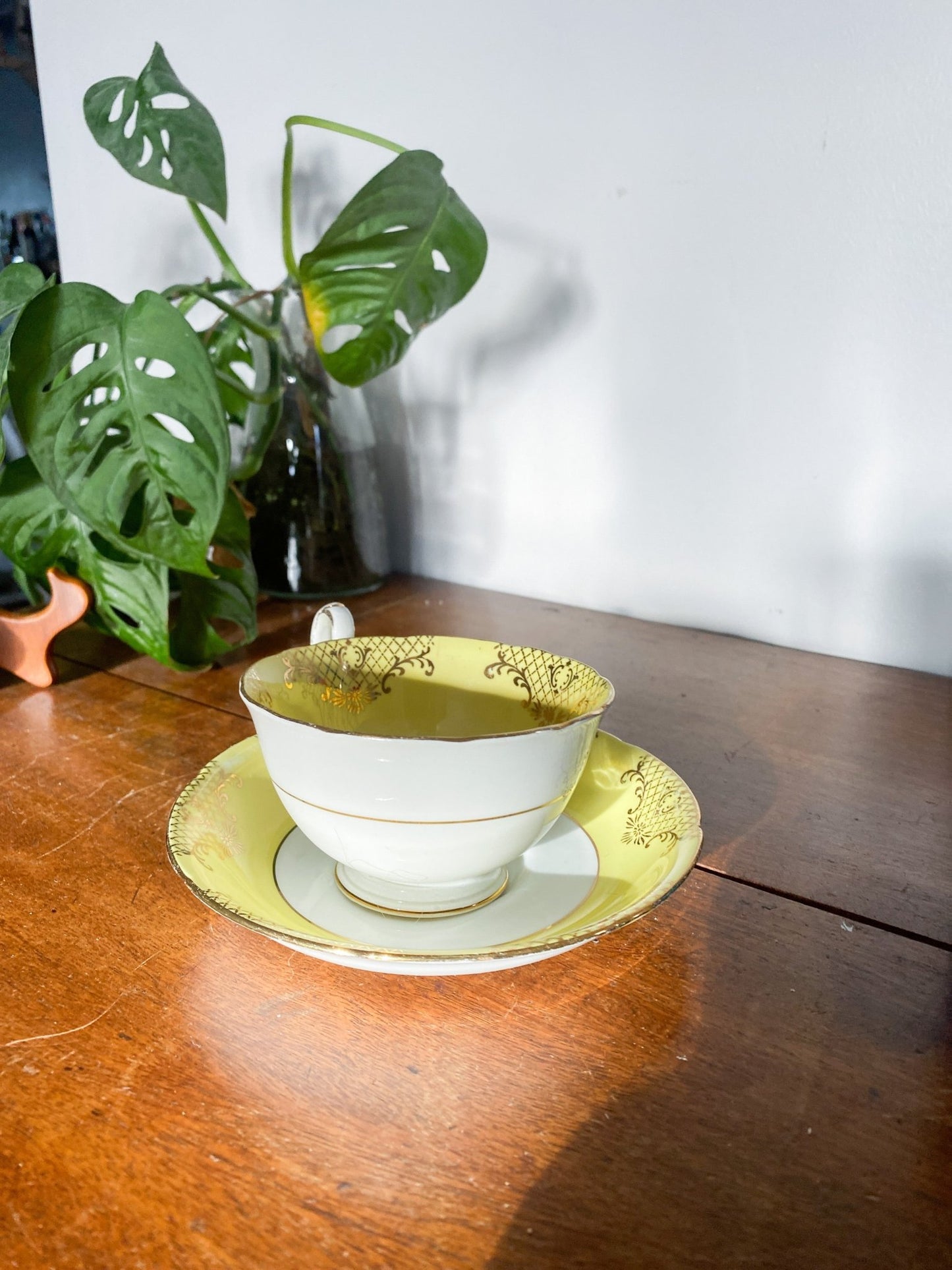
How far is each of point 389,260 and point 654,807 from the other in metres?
0.47

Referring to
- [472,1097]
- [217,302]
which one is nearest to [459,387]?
[217,302]

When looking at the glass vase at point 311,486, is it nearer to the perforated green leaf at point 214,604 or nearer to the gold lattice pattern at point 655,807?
the perforated green leaf at point 214,604

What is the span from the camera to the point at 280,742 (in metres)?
0.37

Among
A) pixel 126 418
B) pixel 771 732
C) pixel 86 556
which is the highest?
pixel 126 418

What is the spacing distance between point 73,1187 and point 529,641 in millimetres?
592

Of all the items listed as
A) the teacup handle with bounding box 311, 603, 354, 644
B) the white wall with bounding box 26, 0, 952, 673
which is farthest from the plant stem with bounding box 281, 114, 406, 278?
the teacup handle with bounding box 311, 603, 354, 644

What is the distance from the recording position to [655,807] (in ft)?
1.44

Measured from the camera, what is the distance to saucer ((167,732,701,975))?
1.10ft

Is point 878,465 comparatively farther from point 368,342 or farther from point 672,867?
point 672,867

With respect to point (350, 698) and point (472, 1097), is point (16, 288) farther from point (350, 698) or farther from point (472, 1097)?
point (472, 1097)

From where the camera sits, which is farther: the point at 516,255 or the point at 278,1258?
the point at 516,255

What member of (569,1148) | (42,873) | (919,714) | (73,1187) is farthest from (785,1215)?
(919,714)

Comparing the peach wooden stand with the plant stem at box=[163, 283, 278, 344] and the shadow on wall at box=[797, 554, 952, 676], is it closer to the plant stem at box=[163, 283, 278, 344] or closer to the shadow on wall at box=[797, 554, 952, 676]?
the plant stem at box=[163, 283, 278, 344]

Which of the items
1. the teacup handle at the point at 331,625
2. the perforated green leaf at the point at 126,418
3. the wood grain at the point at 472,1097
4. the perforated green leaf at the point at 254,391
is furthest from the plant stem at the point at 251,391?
the wood grain at the point at 472,1097
